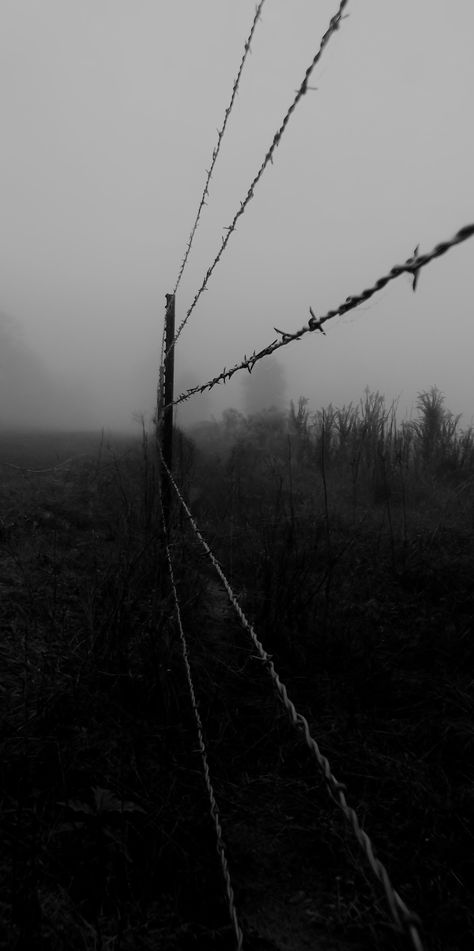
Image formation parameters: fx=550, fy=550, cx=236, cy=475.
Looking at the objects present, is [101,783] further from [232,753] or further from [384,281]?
[384,281]

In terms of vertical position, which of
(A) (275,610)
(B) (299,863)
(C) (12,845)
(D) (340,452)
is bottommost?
(B) (299,863)

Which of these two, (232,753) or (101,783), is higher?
(101,783)

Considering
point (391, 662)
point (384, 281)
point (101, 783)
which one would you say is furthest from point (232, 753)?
point (384, 281)

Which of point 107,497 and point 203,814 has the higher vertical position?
point 107,497

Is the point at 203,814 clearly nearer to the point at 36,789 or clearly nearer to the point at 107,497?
the point at 36,789

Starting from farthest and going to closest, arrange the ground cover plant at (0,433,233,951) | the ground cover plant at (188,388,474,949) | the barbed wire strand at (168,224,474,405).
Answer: the ground cover plant at (188,388,474,949), the ground cover plant at (0,433,233,951), the barbed wire strand at (168,224,474,405)

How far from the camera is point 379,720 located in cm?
275

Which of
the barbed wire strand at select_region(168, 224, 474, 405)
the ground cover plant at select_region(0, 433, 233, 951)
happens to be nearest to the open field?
the ground cover plant at select_region(0, 433, 233, 951)

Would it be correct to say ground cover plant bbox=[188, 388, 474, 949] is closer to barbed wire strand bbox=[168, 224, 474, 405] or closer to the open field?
the open field

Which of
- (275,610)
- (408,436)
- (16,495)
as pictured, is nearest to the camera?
(275,610)

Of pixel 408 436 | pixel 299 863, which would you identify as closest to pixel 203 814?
pixel 299 863

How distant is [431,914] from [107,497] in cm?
568

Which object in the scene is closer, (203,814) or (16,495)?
(203,814)

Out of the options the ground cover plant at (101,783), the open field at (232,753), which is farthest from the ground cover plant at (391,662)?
the ground cover plant at (101,783)
